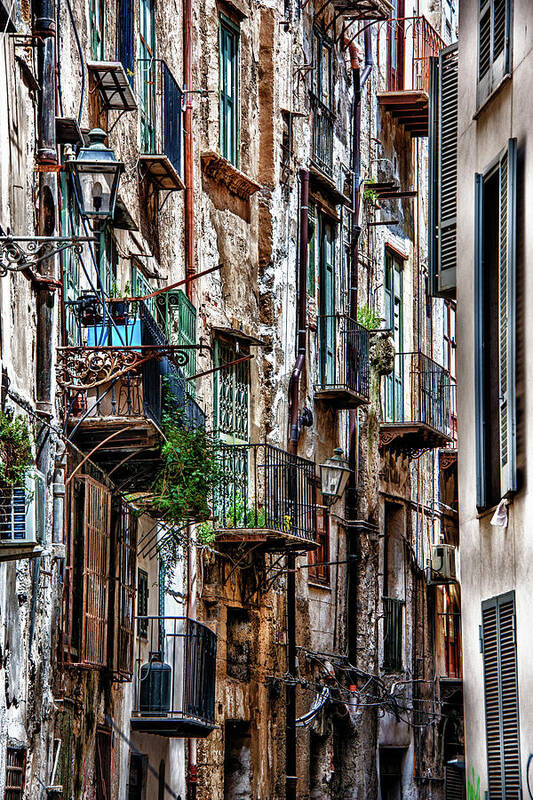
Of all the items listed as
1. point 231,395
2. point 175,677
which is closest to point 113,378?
point 175,677

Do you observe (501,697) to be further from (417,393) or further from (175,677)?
(417,393)

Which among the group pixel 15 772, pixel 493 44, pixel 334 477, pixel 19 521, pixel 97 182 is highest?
pixel 493 44

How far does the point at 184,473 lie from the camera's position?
54.7 ft

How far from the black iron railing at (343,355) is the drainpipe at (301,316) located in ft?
2.38

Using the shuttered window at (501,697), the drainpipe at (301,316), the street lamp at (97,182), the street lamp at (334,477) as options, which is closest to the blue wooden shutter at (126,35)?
the street lamp at (97,182)

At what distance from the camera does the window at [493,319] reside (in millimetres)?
11320

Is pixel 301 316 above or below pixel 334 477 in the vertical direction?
above

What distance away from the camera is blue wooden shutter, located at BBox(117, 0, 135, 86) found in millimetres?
17266

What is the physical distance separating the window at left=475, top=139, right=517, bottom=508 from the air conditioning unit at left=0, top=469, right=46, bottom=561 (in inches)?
121

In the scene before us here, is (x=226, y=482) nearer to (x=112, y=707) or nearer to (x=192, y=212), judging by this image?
(x=112, y=707)

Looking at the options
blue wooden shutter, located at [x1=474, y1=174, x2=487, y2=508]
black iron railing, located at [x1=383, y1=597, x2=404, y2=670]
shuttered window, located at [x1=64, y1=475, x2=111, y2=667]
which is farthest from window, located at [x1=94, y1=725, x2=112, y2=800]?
black iron railing, located at [x1=383, y1=597, x2=404, y2=670]

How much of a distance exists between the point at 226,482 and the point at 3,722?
6413 millimetres

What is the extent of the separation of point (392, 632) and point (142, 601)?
30.8 feet

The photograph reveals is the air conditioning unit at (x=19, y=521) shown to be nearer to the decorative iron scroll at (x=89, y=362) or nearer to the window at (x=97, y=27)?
the decorative iron scroll at (x=89, y=362)
